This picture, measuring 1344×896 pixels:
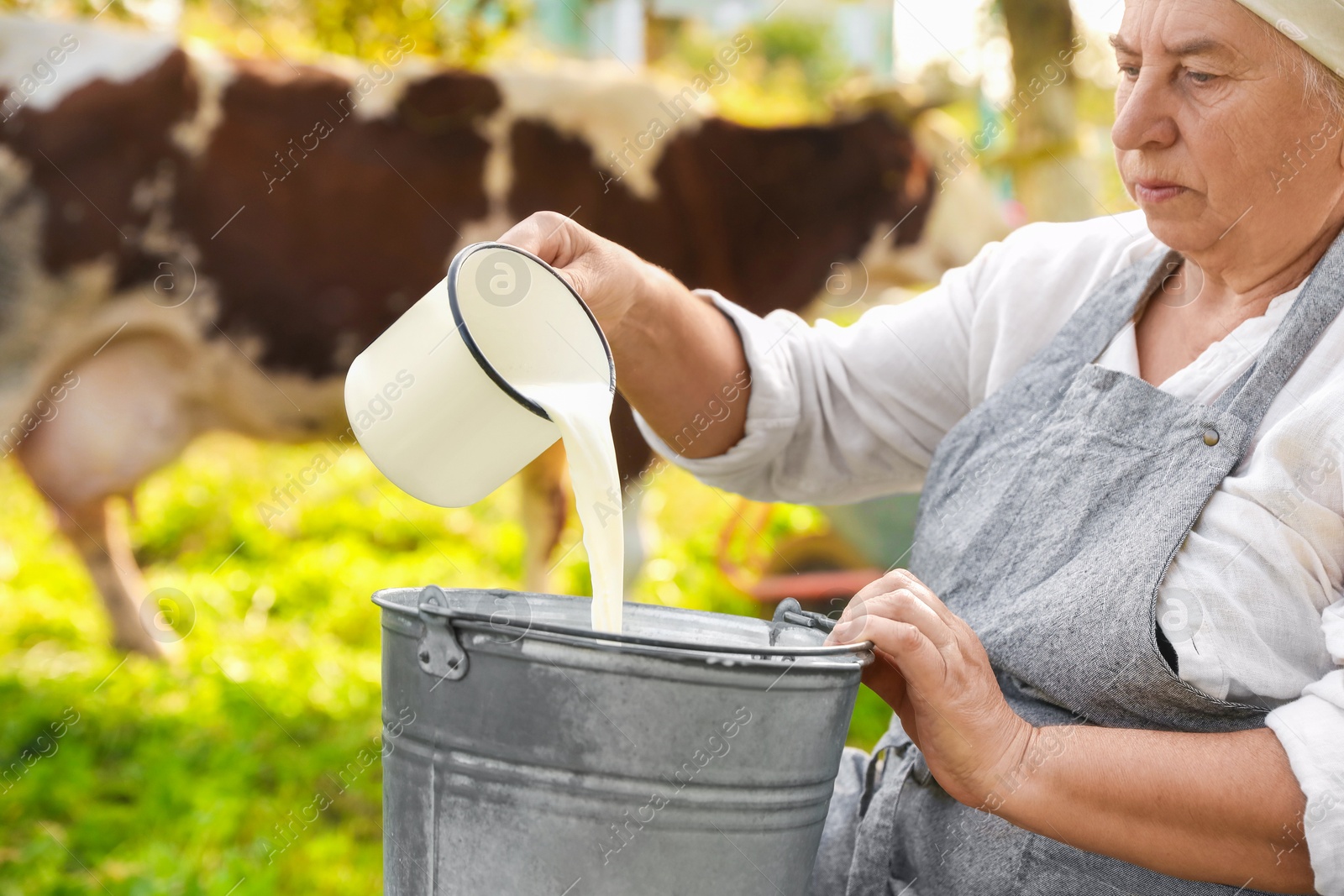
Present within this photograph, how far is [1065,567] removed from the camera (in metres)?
1.06

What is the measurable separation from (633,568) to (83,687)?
1.53m

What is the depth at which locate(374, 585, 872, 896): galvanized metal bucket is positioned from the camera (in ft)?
2.69

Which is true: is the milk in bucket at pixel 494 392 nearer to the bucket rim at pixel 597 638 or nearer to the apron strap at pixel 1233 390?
the bucket rim at pixel 597 638

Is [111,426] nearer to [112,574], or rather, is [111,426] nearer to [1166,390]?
[112,574]


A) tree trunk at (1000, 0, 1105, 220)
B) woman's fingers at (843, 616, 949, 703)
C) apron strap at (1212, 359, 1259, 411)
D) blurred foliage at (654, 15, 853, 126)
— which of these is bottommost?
blurred foliage at (654, 15, 853, 126)

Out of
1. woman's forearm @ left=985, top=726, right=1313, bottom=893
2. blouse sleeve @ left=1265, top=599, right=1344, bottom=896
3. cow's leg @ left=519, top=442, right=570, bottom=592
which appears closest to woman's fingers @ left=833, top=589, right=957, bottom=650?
woman's forearm @ left=985, top=726, right=1313, bottom=893

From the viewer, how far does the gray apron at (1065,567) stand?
1.00 metres

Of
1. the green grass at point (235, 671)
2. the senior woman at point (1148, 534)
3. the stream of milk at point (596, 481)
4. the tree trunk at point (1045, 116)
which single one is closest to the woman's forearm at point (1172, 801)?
the senior woman at point (1148, 534)

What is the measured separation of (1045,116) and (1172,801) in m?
3.19

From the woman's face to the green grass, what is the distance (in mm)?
1948

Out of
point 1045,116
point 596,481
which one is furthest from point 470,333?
point 1045,116

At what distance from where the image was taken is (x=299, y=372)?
3207mm

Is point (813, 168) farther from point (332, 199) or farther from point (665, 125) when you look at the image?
→ point (332, 199)

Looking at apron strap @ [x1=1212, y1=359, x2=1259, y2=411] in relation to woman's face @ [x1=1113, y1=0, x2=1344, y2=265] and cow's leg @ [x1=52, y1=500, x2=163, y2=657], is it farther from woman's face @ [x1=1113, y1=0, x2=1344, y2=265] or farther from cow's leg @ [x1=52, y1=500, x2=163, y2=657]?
cow's leg @ [x1=52, y1=500, x2=163, y2=657]
